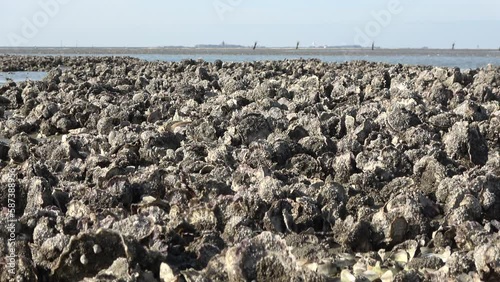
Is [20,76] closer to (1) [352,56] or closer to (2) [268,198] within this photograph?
(2) [268,198]

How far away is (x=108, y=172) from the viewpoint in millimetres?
7160

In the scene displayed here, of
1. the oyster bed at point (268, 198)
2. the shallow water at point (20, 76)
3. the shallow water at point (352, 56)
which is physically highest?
the oyster bed at point (268, 198)

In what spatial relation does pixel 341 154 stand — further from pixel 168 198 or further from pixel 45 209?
pixel 45 209

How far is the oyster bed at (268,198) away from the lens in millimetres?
4562

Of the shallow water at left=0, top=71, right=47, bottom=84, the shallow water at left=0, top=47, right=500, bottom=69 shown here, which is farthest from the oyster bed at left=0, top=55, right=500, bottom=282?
the shallow water at left=0, top=47, right=500, bottom=69

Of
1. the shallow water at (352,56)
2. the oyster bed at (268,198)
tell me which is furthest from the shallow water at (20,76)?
the shallow water at (352,56)

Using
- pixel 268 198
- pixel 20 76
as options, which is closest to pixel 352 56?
pixel 20 76

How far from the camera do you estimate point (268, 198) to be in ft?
19.7

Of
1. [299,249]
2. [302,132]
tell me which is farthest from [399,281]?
[302,132]

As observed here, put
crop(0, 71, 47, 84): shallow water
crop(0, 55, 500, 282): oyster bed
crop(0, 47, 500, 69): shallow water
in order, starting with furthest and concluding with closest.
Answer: crop(0, 47, 500, 69): shallow water, crop(0, 71, 47, 84): shallow water, crop(0, 55, 500, 282): oyster bed

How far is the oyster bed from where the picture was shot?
4.56m

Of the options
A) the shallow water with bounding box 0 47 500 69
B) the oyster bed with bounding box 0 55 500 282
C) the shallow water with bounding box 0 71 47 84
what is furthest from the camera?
the shallow water with bounding box 0 47 500 69

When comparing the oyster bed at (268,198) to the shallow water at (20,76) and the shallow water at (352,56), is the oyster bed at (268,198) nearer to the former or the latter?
the shallow water at (20,76)

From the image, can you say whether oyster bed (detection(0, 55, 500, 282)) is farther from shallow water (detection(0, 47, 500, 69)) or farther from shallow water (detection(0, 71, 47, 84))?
shallow water (detection(0, 47, 500, 69))
